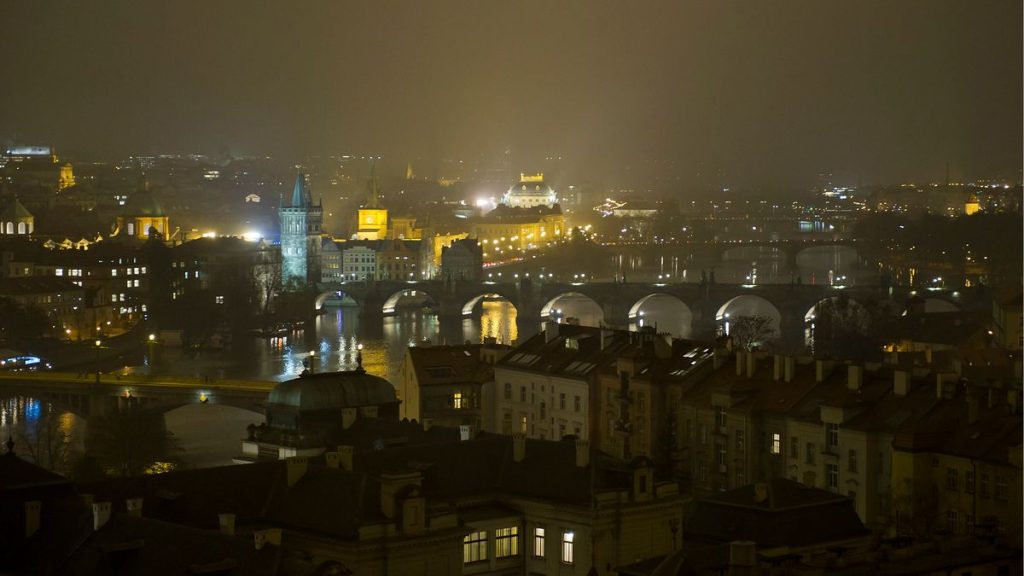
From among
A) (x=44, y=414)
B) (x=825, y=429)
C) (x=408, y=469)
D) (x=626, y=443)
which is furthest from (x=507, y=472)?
(x=44, y=414)

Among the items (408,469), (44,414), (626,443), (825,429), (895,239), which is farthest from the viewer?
(895,239)

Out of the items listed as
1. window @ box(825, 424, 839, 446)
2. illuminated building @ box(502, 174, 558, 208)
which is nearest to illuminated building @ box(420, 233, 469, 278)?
illuminated building @ box(502, 174, 558, 208)

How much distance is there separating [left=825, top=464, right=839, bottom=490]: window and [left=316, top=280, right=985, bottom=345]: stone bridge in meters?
17.1

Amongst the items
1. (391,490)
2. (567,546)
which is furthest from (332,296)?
(391,490)

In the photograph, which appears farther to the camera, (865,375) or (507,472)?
(865,375)

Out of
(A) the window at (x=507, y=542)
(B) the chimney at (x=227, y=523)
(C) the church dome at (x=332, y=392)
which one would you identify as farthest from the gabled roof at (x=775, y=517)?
(B) the chimney at (x=227, y=523)

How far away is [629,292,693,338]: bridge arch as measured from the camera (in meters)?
31.5

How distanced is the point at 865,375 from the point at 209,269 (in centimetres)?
2600

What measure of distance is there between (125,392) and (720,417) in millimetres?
7274

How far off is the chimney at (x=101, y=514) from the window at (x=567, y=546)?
209cm

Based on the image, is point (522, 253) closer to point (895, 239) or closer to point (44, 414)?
point (895, 239)

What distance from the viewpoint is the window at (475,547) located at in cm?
873

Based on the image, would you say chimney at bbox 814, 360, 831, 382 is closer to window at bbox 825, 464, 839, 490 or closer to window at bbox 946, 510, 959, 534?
window at bbox 825, 464, 839, 490

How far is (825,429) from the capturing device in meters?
11.7
